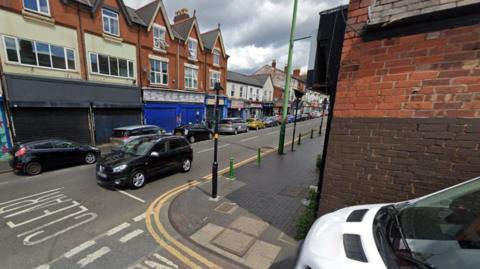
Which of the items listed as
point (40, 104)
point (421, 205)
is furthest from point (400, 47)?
point (40, 104)

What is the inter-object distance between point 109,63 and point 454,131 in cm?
1776

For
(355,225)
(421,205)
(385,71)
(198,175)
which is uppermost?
(385,71)

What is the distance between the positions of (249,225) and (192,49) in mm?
20483

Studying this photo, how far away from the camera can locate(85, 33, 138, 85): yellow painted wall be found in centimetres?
1341

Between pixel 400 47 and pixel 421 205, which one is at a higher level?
pixel 400 47

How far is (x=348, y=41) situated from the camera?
3090 mm

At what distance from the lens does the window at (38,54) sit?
10484mm

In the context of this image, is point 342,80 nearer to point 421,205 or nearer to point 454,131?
point 454,131

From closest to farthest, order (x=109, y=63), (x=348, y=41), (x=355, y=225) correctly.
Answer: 1. (x=355, y=225)
2. (x=348, y=41)
3. (x=109, y=63)

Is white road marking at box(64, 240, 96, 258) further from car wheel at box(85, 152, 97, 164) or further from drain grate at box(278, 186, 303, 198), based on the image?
car wheel at box(85, 152, 97, 164)

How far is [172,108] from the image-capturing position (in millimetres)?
19391

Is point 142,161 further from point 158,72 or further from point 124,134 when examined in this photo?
point 158,72

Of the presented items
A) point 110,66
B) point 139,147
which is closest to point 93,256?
point 139,147

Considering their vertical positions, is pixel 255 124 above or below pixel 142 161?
below
